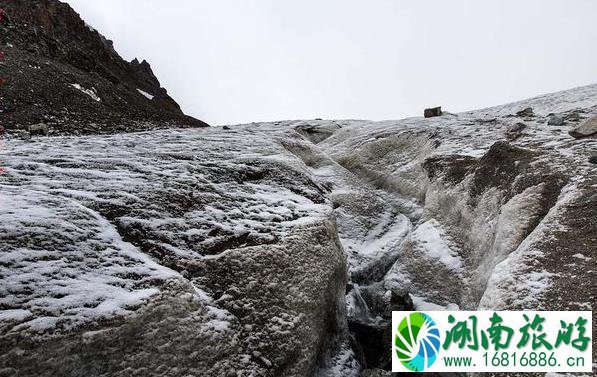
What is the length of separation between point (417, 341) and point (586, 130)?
11.2 m

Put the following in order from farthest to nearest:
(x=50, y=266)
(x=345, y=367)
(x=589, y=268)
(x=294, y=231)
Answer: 1. (x=294, y=231)
2. (x=345, y=367)
3. (x=589, y=268)
4. (x=50, y=266)

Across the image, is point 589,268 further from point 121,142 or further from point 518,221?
point 121,142

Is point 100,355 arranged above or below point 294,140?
below

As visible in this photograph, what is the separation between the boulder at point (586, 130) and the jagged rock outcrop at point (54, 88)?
20.2 meters

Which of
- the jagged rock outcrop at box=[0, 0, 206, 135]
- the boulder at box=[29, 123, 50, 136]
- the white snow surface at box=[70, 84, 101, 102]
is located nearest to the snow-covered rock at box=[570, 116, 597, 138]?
the jagged rock outcrop at box=[0, 0, 206, 135]

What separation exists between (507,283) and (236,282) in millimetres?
5424

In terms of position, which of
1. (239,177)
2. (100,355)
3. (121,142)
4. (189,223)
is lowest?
(100,355)

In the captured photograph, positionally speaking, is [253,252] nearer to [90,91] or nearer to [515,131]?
[515,131]

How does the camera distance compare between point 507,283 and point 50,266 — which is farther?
point 507,283

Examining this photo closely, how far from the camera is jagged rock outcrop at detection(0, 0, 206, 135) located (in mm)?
21047

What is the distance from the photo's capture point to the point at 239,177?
43.5ft

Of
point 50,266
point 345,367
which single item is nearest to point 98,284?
point 50,266

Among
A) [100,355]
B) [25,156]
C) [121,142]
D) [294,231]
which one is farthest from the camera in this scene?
[121,142]

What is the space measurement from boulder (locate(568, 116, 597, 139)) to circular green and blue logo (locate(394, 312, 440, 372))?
10.6m
